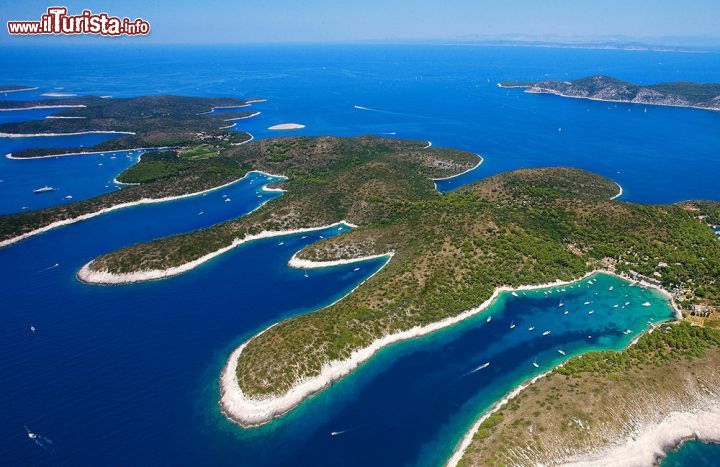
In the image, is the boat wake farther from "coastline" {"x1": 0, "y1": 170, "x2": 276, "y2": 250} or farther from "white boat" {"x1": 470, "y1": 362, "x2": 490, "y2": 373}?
"coastline" {"x1": 0, "y1": 170, "x2": 276, "y2": 250}

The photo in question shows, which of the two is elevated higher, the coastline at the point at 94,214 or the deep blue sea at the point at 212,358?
the coastline at the point at 94,214

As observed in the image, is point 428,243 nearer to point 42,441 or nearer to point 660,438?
point 660,438

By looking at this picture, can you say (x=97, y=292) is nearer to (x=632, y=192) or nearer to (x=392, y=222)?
(x=392, y=222)

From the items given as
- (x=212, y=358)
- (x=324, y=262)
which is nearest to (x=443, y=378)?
(x=212, y=358)

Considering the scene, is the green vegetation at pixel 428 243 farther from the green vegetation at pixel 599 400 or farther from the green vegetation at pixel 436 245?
the green vegetation at pixel 599 400

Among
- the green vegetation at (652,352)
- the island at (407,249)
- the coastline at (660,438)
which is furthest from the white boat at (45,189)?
the coastline at (660,438)

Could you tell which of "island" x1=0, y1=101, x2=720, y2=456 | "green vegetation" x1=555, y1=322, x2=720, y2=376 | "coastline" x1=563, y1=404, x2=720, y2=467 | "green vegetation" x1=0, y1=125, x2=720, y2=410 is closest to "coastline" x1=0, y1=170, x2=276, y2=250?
"island" x1=0, y1=101, x2=720, y2=456
